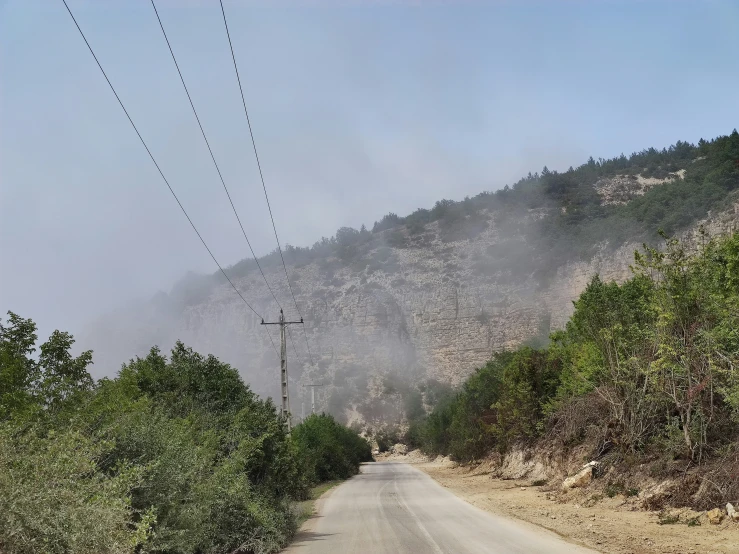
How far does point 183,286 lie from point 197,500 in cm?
14331

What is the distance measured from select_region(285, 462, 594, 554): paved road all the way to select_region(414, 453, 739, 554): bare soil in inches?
32.1

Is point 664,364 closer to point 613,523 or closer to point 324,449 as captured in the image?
point 613,523

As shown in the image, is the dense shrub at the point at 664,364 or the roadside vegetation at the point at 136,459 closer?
the roadside vegetation at the point at 136,459

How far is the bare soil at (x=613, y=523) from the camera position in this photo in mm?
A: 13375

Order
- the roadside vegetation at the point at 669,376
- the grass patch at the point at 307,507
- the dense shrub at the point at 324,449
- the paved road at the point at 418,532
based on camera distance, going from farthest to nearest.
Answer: the dense shrub at the point at 324,449, the grass patch at the point at 307,507, the roadside vegetation at the point at 669,376, the paved road at the point at 418,532

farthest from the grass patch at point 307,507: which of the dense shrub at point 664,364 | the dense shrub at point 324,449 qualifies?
the dense shrub at point 664,364

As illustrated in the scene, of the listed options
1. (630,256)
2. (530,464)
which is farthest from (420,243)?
(530,464)

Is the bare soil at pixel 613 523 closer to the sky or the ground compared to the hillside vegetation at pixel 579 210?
closer to the ground

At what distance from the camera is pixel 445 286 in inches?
4505

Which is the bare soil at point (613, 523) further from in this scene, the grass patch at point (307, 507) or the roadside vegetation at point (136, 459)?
the roadside vegetation at point (136, 459)

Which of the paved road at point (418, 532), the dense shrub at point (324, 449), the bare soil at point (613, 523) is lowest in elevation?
the bare soil at point (613, 523)

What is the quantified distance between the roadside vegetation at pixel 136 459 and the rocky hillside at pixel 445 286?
6665 centimetres

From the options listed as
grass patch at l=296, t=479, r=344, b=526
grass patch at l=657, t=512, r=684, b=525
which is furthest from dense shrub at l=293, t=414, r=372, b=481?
grass patch at l=657, t=512, r=684, b=525

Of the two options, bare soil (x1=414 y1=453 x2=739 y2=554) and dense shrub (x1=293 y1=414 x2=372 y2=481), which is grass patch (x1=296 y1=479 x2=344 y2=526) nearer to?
dense shrub (x1=293 y1=414 x2=372 y2=481)
